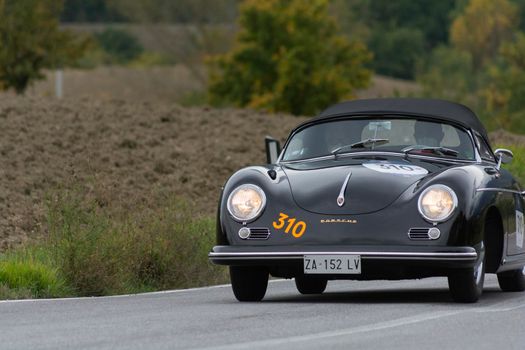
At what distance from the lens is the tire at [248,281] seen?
40.7 feet

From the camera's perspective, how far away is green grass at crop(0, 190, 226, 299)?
44.1 ft

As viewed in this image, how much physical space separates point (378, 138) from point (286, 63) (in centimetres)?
4762

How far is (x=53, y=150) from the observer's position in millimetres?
29422

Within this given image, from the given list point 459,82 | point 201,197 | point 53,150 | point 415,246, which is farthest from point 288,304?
point 459,82

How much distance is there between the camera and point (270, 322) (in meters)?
10.2

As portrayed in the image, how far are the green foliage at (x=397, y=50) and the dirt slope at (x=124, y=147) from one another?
312 feet

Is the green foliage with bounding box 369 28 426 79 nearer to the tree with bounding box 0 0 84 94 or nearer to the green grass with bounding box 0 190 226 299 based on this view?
the tree with bounding box 0 0 84 94

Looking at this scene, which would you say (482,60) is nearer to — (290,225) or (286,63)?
(286,63)

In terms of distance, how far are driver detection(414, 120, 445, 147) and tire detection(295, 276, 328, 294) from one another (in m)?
1.53

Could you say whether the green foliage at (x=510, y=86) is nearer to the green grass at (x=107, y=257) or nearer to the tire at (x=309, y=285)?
the green grass at (x=107, y=257)

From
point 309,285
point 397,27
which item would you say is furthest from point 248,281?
point 397,27

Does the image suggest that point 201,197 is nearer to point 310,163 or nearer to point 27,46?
point 310,163

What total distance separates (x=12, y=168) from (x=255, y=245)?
15.9m

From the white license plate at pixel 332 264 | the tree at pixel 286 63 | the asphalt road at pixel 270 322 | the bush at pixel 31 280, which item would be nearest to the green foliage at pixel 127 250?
the bush at pixel 31 280
